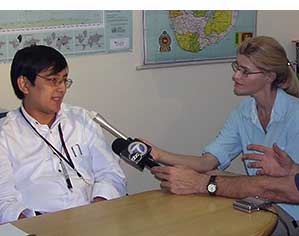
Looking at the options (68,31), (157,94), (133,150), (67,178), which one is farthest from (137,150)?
(157,94)

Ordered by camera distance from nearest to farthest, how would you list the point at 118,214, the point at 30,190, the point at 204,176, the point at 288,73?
the point at 118,214
the point at 204,176
the point at 30,190
the point at 288,73

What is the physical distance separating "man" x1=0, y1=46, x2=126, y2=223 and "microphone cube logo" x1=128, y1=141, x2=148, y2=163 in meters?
0.38

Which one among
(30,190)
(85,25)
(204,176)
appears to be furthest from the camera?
(85,25)

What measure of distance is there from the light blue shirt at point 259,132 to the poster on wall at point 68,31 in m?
1.08

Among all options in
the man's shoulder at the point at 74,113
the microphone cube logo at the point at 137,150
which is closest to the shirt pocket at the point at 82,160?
the man's shoulder at the point at 74,113

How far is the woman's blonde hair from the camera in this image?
278 cm

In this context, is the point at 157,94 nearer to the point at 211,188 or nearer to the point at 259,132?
the point at 259,132

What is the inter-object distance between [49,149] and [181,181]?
65cm

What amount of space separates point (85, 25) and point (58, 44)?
8.4 inches

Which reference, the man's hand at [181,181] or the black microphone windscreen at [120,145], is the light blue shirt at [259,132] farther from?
the black microphone windscreen at [120,145]

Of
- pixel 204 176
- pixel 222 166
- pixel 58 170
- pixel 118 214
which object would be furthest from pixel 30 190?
pixel 222 166

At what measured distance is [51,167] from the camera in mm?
2592
